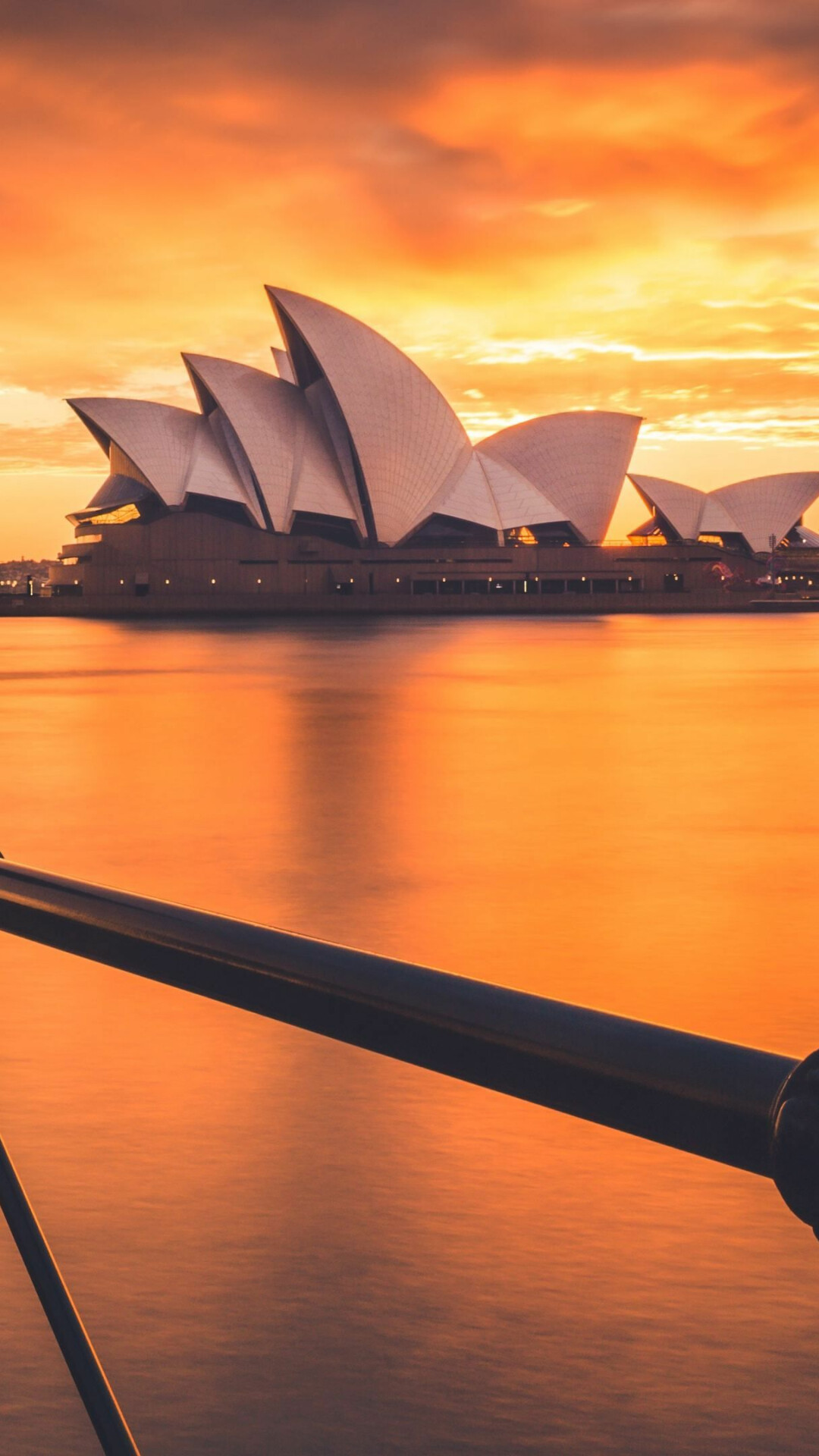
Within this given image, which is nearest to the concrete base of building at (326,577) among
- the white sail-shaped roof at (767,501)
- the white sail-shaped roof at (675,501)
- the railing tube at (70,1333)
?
the white sail-shaped roof at (675,501)

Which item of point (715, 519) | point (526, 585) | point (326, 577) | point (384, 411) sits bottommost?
point (526, 585)

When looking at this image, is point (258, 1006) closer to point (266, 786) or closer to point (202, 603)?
point (266, 786)

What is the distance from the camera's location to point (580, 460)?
84000mm

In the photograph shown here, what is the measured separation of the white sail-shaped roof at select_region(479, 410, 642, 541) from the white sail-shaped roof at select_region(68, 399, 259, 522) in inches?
653

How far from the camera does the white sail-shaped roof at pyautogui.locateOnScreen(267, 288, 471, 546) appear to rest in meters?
68.9

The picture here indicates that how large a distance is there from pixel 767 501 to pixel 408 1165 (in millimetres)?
102103

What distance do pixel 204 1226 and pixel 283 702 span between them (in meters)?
16.3

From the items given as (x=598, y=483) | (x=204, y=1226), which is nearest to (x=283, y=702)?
(x=204, y=1226)

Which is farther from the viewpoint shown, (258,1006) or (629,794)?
(629,794)

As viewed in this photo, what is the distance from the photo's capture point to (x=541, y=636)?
45.5 metres

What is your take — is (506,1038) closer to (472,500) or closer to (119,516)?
(119,516)

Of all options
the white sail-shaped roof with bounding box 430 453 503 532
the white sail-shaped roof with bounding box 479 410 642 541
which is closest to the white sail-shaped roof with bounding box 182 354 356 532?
the white sail-shaped roof with bounding box 430 453 503 532

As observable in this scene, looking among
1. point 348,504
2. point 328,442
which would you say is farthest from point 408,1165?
point 348,504

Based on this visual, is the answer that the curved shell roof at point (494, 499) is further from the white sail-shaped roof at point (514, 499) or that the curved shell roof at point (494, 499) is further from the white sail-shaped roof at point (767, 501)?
the white sail-shaped roof at point (767, 501)
